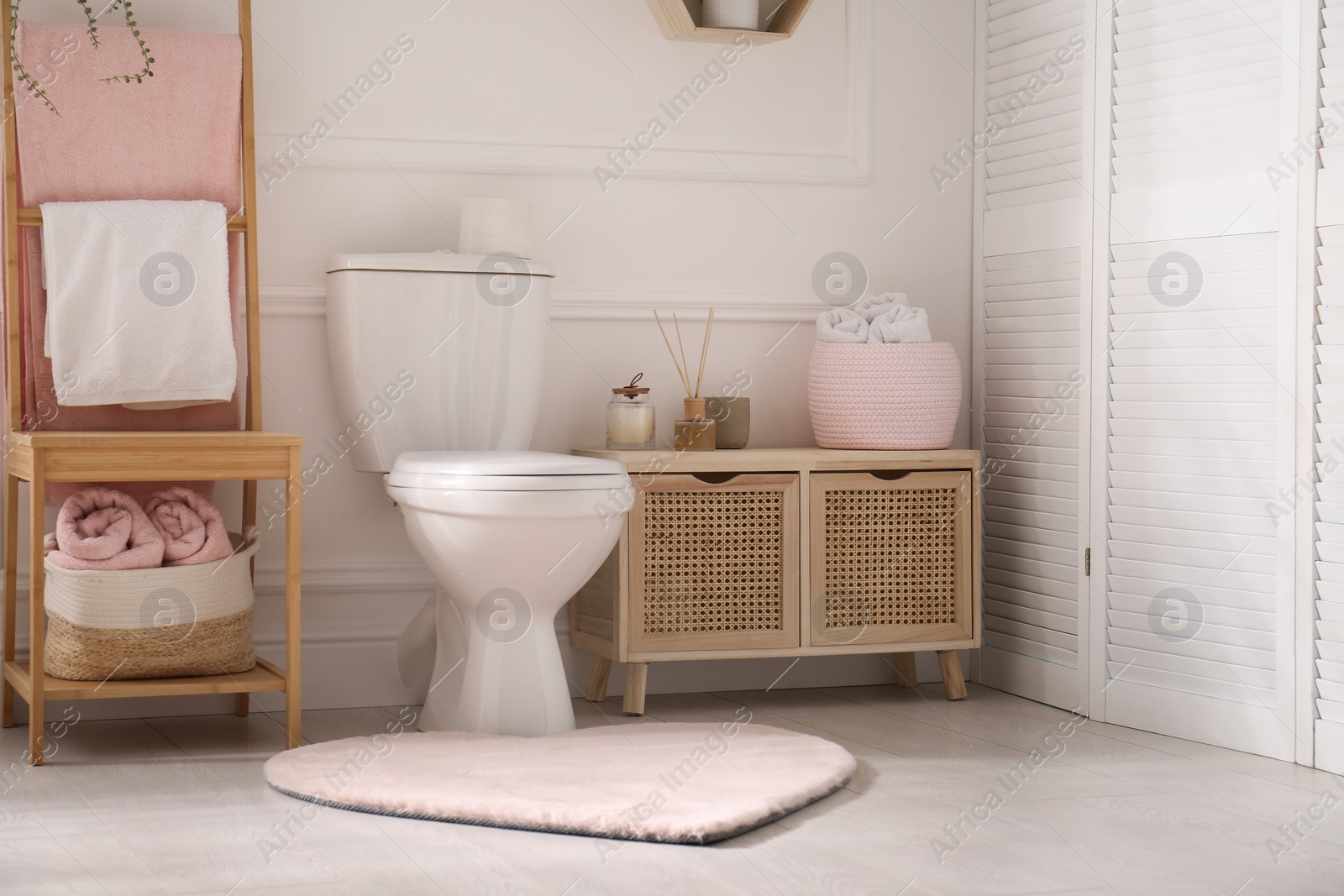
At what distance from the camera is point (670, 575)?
244 centimetres

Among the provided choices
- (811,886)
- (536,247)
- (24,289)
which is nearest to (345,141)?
(536,247)

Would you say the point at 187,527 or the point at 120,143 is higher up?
the point at 120,143

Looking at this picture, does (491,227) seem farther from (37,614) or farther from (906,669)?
(906,669)

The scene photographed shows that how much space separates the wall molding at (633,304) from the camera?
2.49 m

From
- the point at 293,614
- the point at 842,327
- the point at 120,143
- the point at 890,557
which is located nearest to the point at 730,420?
the point at 842,327

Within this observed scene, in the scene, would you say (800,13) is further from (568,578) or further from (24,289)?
(24,289)

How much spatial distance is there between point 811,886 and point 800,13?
1.80 metres

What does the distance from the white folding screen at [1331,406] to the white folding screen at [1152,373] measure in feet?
0.10

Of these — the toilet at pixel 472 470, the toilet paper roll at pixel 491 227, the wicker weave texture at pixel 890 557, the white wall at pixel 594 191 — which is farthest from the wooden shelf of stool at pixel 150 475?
the wicker weave texture at pixel 890 557

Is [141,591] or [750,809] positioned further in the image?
[141,591]

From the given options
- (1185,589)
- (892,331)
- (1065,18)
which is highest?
(1065,18)

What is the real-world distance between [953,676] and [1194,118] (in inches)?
43.6

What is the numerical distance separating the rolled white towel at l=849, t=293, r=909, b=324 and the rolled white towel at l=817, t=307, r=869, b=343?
0.05 ft

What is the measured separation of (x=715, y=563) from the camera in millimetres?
2459
